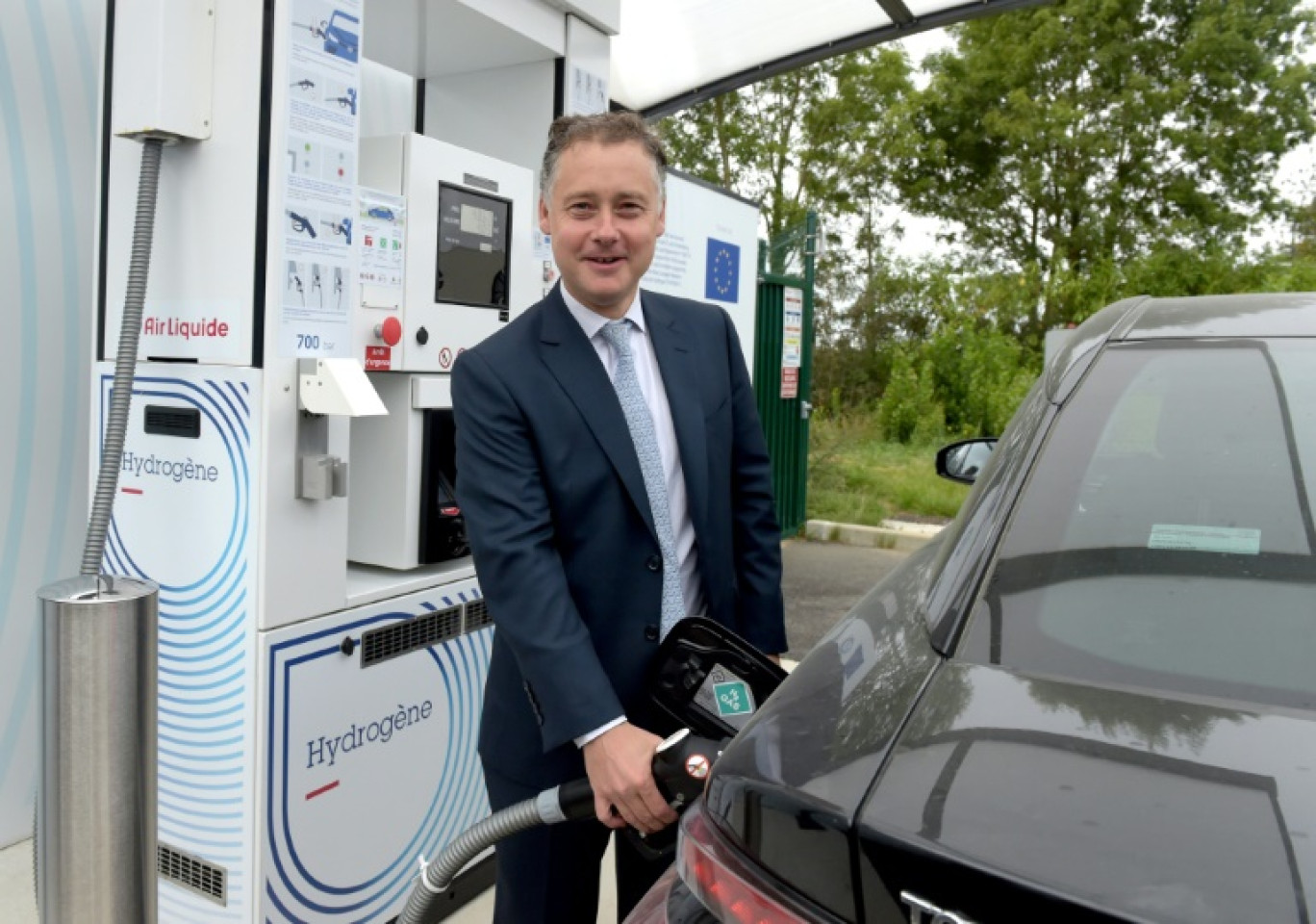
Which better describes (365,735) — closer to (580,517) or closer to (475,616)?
(475,616)

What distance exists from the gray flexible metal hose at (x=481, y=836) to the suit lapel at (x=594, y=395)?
0.47 meters

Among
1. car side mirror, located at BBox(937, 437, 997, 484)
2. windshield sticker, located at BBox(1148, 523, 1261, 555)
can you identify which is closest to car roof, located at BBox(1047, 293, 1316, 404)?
windshield sticker, located at BBox(1148, 523, 1261, 555)

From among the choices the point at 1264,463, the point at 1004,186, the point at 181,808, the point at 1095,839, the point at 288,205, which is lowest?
the point at 181,808

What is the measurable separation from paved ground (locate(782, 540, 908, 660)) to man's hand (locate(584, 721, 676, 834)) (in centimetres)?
432

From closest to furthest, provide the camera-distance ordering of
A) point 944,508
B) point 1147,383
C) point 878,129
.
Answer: point 1147,383
point 944,508
point 878,129

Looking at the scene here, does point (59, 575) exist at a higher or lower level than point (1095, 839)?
lower

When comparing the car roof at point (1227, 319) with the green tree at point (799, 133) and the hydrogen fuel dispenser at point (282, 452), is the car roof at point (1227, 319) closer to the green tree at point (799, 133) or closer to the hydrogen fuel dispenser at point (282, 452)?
the hydrogen fuel dispenser at point (282, 452)

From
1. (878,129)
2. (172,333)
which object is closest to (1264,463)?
(172,333)

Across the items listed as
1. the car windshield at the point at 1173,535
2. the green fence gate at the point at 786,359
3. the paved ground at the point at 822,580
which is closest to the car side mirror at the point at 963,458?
the car windshield at the point at 1173,535

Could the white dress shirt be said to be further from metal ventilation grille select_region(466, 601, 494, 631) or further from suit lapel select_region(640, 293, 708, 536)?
metal ventilation grille select_region(466, 601, 494, 631)

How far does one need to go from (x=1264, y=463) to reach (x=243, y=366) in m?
1.98

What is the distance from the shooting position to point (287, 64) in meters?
2.46

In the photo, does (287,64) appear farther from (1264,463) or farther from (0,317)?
(1264,463)

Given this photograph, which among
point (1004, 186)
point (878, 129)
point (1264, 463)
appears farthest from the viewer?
point (1004, 186)
